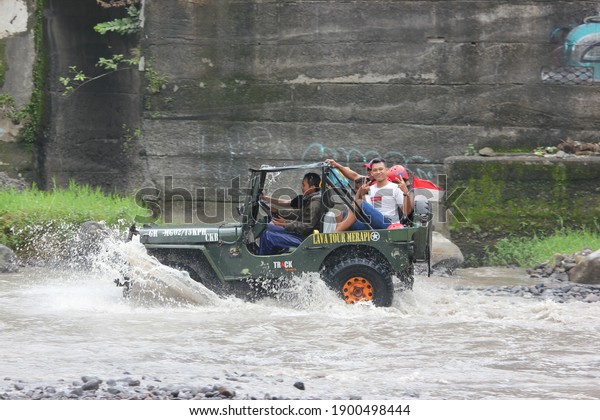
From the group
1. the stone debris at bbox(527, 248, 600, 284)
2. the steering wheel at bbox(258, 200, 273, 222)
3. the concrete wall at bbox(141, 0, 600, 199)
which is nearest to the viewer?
the steering wheel at bbox(258, 200, 273, 222)

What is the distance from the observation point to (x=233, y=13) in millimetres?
14266

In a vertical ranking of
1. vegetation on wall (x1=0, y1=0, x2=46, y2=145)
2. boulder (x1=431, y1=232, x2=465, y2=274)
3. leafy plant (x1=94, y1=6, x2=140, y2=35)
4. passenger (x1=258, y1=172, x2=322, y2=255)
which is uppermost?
leafy plant (x1=94, y1=6, x2=140, y2=35)

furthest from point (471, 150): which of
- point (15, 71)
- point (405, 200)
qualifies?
point (15, 71)

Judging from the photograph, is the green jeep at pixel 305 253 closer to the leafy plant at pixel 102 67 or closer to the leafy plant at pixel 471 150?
the leafy plant at pixel 471 150

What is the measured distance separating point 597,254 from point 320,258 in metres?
4.10

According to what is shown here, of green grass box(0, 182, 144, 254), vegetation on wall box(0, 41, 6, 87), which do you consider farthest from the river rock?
vegetation on wall box(0, 41, 6, 87)

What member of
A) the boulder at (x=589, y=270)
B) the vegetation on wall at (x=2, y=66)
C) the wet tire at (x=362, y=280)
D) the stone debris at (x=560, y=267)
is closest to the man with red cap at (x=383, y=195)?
the wet tire at (x=362, y=280)

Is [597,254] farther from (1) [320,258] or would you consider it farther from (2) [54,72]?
(2) [54,72]

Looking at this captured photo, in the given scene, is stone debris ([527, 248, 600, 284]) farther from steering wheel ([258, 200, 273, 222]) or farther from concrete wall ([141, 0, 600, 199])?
steering wheel ([258, 200, 273, 222])

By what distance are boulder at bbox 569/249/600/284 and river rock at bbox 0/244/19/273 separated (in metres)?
7.24

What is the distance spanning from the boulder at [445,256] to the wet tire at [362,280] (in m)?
3.57

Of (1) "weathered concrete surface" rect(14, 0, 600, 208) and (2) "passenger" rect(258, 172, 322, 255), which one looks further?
(1) "weathered concrete surface" rect(14, 0, 600, 208)

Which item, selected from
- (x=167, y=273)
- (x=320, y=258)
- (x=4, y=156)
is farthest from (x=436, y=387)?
(x=4, y=156)

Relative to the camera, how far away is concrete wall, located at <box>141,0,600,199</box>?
45.7 feet
